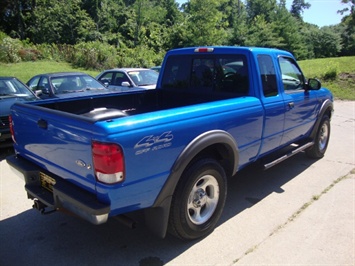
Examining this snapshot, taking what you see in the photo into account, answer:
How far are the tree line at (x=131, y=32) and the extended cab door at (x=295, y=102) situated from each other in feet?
70.3

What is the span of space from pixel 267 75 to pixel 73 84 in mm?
6438

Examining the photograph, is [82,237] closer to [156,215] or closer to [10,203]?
[156,215]

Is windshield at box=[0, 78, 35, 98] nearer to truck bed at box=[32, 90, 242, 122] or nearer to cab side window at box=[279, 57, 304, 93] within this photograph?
truck bed at box=[32, 90, 242, 122]

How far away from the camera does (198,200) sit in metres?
3.37

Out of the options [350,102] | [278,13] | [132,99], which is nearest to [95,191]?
[132,99]

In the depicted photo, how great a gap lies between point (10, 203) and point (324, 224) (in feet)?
13.2

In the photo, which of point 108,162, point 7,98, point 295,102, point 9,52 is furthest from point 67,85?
point 9,52

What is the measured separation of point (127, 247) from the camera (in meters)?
3.28

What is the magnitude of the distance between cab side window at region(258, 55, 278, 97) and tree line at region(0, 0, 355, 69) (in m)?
21.9

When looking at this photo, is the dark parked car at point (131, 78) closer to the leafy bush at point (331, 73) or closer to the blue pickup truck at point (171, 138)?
the blue pickup truck at point (171, 138)

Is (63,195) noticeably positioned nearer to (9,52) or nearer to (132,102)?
(132,102)

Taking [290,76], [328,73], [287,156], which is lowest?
[287,156]

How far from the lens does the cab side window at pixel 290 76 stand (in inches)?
184

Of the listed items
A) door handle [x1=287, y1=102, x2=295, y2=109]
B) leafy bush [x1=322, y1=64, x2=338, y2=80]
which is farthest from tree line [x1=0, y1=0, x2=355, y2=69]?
door handle [x1=287, y1=102, x2=295, y2=109]
